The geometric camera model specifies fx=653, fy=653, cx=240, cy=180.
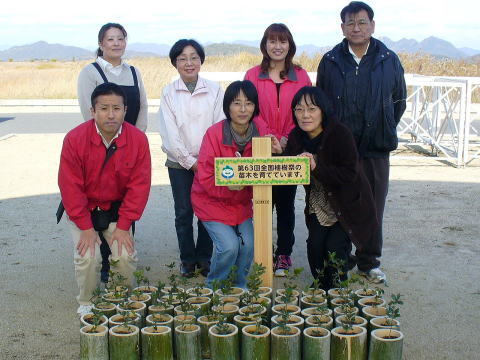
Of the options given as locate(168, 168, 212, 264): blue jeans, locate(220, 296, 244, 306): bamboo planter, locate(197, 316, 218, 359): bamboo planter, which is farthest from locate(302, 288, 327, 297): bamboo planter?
locate(168, 168, 212, 264): blue jeans

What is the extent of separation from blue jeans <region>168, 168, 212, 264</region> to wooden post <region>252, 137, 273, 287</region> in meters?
0.86

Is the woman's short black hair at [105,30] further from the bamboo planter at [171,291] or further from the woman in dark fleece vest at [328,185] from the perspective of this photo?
the bamboo planter at [171,291]

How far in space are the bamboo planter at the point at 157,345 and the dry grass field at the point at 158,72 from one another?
63.6 ft

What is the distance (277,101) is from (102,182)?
1385 millimetres

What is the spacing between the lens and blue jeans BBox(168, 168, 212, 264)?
486 centimetres

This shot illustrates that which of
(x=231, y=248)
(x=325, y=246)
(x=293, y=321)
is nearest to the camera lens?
(x=293, y=321)

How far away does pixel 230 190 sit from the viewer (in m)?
4.28

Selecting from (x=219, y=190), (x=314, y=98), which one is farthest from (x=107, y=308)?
(x=314, y=98)

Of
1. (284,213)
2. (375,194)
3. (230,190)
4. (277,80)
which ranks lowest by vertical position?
(284,213)

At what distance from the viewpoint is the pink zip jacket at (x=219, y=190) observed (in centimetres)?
427

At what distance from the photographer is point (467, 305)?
444 centimetres

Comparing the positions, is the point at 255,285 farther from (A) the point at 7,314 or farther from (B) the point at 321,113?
(A) the point at 7,314

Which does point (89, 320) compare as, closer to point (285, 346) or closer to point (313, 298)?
point (285, 346)

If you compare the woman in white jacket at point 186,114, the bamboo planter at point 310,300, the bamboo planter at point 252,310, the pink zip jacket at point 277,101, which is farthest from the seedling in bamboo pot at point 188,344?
the pink zip jacket at point 277,101
